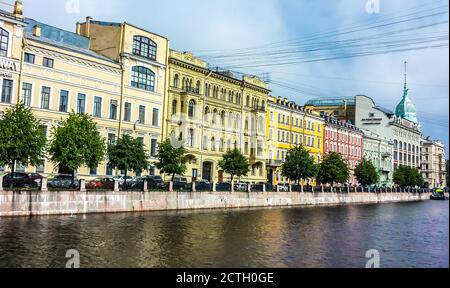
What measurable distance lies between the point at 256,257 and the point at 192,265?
10.3ft

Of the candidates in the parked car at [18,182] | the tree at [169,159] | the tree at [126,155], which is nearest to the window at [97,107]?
the tree at [126,155]

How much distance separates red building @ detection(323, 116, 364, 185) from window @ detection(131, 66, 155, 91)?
143 feet

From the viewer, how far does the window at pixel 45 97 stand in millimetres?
45969

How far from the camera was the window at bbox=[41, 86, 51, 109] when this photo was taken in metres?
46.0

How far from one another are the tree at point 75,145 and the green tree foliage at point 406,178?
83.3 metres

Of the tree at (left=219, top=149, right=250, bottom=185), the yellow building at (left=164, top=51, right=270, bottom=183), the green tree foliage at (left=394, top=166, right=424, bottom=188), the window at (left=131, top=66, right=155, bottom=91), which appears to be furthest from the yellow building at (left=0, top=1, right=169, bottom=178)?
the green tree foliage at (left=394, top=166, right=424, bottom=188)

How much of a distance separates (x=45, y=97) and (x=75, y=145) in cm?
1097

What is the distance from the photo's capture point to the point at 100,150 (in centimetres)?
3931

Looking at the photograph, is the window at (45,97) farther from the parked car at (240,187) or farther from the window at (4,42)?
the parked car at (240,187)

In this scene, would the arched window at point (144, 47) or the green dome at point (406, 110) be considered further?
the green dome at point (406, 110)

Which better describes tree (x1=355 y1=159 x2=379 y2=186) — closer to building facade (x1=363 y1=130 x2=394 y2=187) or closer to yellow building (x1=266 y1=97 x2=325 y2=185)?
yellow building (x1=266 y1=97 x2=325 y2=185)

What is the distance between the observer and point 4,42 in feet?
140

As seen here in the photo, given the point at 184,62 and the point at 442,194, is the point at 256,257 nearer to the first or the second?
the point at 184,62

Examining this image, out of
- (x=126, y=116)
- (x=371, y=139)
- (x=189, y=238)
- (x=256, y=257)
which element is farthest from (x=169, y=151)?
(x=371, y=139)
